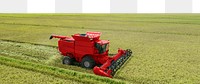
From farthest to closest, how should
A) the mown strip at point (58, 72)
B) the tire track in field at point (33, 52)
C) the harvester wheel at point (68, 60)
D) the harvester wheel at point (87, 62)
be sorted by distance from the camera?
the tire track in field at point (33, 52) < the harvester wheel at point (68, 60) < the harvester wheel at point (87, 62) < the mown strip at point (58, 72)

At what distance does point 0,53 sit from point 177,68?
942 cm

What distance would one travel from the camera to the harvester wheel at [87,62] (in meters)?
11.6

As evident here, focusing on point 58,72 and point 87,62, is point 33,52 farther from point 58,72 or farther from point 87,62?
point 58,72

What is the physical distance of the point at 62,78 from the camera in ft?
32.5

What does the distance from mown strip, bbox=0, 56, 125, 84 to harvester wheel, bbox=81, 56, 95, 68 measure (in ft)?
3.86

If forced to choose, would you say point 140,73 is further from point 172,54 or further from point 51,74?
point 172,54

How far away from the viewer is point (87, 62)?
11.6 meters

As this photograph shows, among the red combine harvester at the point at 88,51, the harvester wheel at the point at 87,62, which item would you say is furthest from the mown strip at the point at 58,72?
the red combine harvester at the point at 88,51

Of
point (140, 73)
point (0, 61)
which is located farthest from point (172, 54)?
point (0, 61)

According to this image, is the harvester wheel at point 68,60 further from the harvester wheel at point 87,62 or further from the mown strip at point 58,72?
the mown strip at point 58,72

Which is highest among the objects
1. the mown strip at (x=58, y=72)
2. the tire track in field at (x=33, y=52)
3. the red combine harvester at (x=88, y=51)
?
the red combine harvester at (x=88, y=51)

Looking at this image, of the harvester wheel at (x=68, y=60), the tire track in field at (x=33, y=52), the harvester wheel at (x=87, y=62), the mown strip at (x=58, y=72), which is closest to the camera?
the mown strip at (x=58, y=72)

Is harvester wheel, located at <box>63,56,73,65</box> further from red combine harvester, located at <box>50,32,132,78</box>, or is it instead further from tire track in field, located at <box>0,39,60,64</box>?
tire track in field, located at <box>0,39,60,64</box>

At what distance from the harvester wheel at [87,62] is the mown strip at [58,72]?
3.86 feet
